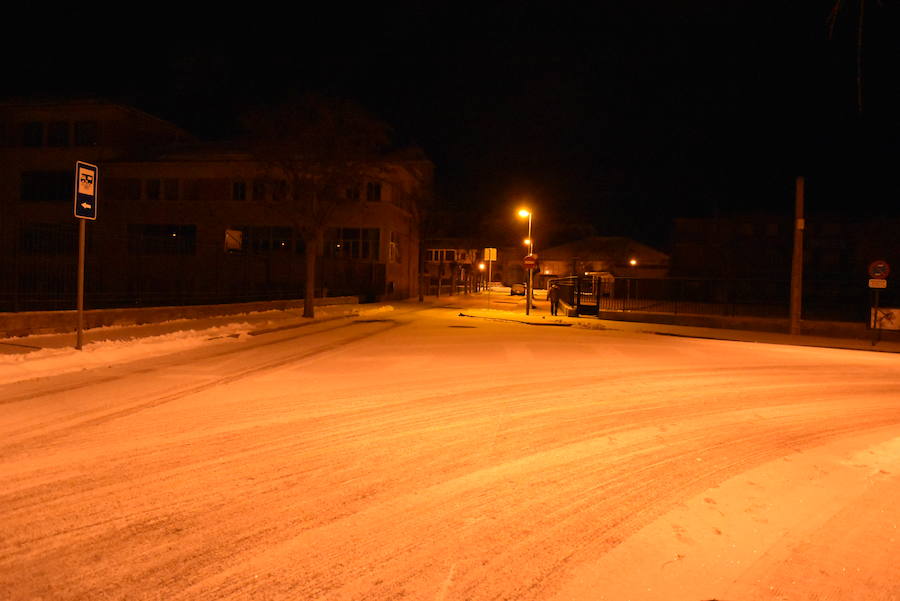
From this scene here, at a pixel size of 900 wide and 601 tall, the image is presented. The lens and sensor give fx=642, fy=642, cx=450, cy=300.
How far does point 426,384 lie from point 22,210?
167 feet

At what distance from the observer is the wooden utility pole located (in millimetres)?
20359

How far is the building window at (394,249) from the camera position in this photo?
46.2 m

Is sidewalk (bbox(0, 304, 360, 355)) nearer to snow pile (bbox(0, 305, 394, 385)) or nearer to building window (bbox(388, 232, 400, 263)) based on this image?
snow pile (bbox(0, 305, 394, 385))

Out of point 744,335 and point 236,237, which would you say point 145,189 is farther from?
point 744,335

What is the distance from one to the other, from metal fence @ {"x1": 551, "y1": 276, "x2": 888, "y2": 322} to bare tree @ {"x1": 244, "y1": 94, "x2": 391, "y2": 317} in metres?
11.7

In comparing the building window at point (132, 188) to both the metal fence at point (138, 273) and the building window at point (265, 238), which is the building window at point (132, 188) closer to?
the building window at point (265, 238)

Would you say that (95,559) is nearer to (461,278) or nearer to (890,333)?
(890,333)

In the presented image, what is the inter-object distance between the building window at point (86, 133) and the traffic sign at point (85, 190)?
138 feet

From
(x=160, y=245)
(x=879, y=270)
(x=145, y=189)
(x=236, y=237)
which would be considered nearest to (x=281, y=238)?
(x=236, y=237)

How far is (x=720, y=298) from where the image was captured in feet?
91.8

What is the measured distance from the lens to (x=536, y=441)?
700 cm

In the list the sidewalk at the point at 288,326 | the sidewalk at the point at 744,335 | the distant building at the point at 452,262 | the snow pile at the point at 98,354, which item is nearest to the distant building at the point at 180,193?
the sidewalk at the point at 288,326

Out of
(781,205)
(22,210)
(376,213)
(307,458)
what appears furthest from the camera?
(22,210)

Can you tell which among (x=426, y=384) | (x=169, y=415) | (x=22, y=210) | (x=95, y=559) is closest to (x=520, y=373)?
(x=426, y=384)
